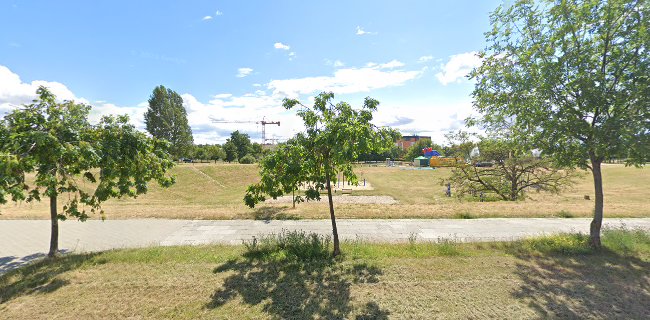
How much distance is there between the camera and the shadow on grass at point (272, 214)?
11.5 m

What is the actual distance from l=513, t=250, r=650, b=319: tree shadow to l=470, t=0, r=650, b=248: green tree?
125 centimetres

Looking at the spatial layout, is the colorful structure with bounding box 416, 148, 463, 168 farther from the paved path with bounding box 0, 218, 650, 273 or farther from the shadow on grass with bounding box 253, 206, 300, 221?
the shadow on grass with bounding box 253, 206, 300, 221

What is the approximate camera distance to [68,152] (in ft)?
17.6

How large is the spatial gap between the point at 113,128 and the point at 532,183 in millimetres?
22196

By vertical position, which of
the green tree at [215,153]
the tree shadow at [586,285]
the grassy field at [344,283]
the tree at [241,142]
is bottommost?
the tree shadow at [586,285]

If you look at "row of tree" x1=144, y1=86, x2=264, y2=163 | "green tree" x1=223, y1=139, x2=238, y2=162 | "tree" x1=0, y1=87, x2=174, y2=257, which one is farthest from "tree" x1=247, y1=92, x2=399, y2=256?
"green tree" x1=223, y1=139, x2=238, y2=162

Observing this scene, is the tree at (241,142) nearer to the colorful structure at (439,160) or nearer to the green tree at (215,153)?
the green tree at (215,153)

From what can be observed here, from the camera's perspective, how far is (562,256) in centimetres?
699

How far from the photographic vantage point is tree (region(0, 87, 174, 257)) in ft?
17.1

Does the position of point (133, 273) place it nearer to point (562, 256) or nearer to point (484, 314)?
point (484, 314)

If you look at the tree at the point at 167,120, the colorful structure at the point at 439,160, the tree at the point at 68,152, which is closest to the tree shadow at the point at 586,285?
the tree at the point at 68,152

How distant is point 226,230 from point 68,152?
5.32 meters

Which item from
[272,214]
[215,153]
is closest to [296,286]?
[272,214]

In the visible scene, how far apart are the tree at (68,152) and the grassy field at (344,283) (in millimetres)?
1751
